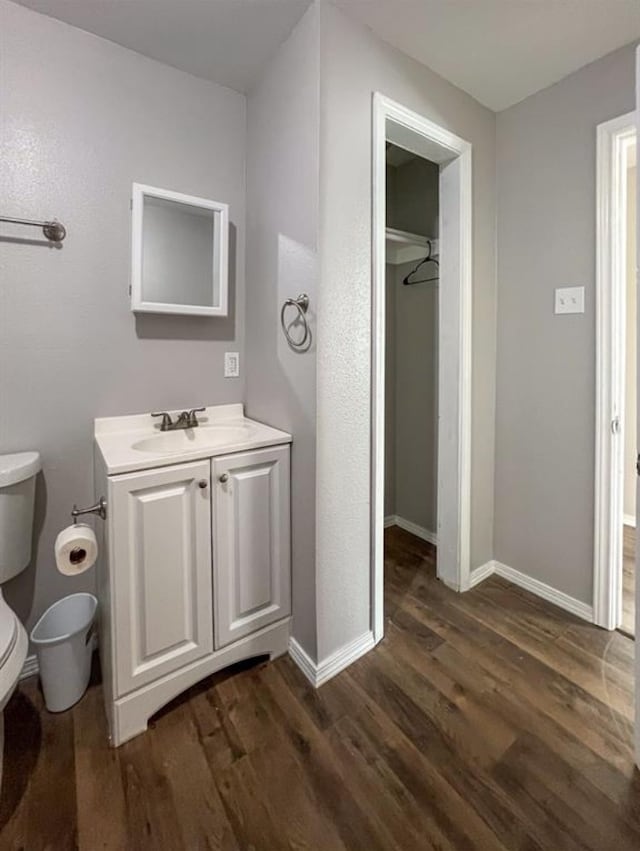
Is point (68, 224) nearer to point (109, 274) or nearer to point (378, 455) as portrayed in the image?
point (109, 274)

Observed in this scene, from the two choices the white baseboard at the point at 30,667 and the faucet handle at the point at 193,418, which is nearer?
the white baseboard at the point at 30,667

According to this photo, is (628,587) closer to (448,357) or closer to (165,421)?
(448,357)

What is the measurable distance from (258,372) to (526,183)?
1.59 m

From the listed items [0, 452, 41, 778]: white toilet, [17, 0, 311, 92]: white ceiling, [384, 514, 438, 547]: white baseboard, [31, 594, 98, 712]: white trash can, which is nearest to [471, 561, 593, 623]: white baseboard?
[384, 514, 438, 547]: white baseboard

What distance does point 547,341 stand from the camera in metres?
1.94

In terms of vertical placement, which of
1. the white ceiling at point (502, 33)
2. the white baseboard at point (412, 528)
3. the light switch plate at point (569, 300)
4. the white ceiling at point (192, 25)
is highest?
the white ceiling at point (502, 33)

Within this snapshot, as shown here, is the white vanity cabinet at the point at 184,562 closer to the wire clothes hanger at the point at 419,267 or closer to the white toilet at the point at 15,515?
the white toilet at the point at 15,515

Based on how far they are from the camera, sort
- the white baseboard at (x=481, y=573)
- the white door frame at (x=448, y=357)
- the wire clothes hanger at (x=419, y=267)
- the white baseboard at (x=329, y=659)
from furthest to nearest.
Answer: the wire clothes hanger at (x=419, y=267), the white baseboard at (x=481, y=573), the white door frame at (x=448, y=357), the white baseboard at (x=329, y=659)

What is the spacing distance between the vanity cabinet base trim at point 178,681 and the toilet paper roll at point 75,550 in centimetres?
45

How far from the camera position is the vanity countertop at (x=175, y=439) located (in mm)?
1283

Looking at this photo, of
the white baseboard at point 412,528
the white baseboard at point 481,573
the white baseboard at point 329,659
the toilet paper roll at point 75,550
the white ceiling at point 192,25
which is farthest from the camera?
the white baseboard at point 412,528

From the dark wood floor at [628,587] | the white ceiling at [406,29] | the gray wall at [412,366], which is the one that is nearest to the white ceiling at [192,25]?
the white ceiling at [406,29]

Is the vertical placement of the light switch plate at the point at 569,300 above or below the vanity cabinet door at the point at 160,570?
above

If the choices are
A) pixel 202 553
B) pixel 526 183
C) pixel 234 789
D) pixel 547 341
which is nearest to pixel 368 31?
pixel 526 183
